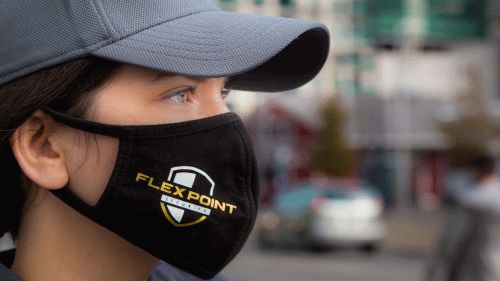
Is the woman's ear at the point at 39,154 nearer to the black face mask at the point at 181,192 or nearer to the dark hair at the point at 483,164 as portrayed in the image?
the black face mask at the point at 181,192

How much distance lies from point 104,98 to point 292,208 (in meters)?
17.3

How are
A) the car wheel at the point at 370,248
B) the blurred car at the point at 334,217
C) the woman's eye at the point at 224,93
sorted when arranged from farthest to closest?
the car wheel at the point at 370,248
the blurred car at the point at 334,217
the woman's eye at the point at 224,93

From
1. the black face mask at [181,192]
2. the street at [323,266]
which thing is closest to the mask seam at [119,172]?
the black face mask at [181,192]

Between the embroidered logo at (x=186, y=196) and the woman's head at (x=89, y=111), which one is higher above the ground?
the woman's head at (x=89, y=111)

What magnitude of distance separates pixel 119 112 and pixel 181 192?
0.17 m

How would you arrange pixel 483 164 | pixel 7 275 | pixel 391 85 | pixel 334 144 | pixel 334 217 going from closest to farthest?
pixel 7 275, pixel 483 164, pixel 334 217, pixel 334 144, pixel 391 85

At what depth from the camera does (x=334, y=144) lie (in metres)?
37.3

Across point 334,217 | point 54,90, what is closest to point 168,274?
point 54,90

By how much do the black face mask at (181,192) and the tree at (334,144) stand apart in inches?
1398

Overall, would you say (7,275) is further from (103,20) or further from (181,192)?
(103,20)

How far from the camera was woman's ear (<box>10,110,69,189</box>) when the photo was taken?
5.79 feet

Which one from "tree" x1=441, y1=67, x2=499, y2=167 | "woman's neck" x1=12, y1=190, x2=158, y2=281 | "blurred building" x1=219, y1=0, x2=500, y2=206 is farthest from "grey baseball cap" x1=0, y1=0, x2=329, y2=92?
"blurred building" x1=219, y1=0, x2=500, y2=206

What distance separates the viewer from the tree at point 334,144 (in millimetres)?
37312

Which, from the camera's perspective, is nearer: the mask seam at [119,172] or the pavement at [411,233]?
the mask seam at [119,172]
